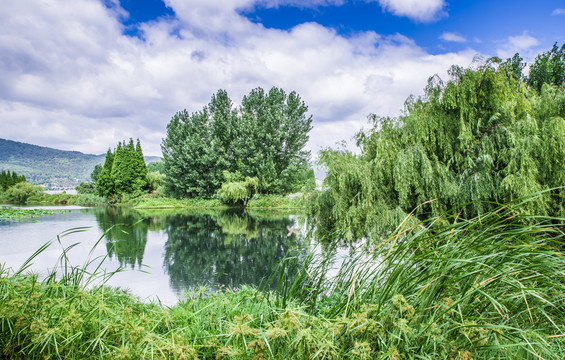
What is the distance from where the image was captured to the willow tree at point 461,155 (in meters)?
4.88

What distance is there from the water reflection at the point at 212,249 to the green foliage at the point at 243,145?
8.51 metres

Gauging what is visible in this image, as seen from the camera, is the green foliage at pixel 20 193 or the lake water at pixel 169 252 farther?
the green foliage at pixel 20 193

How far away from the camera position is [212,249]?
892cm

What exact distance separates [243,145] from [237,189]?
11.5ft

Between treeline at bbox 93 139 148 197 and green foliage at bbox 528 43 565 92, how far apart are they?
90.6ft

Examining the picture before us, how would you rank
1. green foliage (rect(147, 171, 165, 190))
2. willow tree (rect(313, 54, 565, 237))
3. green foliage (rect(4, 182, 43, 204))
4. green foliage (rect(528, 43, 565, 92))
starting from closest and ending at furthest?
willow tree (rect(313, 54, 565, 237)) → green foliage (rect(528, 43, 565, 92)) → green foliage (rect(4, 182, 43, 204)) → green foliage (rect(147, 171, 165, 190))

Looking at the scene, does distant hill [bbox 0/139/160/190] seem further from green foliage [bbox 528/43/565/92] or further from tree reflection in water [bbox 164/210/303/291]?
green foliage [bbox 528/43/565/92]

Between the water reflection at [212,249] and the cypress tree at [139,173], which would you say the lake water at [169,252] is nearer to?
the water reflection at [212,249]

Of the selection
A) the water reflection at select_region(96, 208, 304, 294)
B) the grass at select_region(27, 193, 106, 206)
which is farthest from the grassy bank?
the water reflection at select_region(96, 208, 304, 294)

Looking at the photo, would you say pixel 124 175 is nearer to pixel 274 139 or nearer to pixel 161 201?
pixel 161 201

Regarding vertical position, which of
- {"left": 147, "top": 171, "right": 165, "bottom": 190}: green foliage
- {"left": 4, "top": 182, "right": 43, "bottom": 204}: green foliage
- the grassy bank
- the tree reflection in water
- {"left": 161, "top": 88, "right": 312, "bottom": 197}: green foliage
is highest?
{"left": 161, "top": 88, "right": 312, "bottom": 197}: green foliage

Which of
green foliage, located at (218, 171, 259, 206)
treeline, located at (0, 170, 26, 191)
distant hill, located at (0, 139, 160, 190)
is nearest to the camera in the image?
green foliage, located at (218, 171, 259, 206)

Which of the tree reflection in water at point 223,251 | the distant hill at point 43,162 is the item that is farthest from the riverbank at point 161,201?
the distant hill at point 43,162

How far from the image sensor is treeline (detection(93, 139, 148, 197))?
86.9 feet
